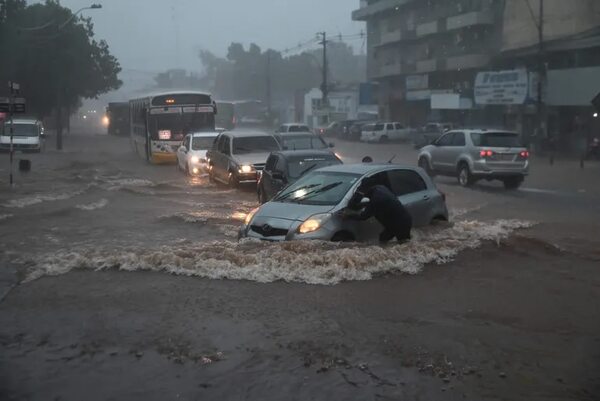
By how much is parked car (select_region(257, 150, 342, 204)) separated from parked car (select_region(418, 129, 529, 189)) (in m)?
6.00

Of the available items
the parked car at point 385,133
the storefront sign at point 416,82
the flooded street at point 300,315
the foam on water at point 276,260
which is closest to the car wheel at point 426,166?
the flooded street at point 300,315

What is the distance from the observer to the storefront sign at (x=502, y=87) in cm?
3800

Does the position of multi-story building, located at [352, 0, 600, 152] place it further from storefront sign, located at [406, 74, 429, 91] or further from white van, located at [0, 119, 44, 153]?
white van, located at [0, 119, 44, 153]

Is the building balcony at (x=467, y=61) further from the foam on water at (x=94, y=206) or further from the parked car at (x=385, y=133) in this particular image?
the foam on water at (x=94, y=206)

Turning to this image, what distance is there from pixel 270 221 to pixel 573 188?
14.5 meters

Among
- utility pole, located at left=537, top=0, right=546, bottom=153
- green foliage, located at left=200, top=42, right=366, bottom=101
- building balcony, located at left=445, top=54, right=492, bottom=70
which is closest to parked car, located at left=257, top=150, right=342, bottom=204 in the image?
utility pole, located at left=537, top=0, right=546, bottom=153

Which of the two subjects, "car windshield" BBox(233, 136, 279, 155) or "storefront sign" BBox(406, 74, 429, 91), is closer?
"car windshield" BBox(233, 136, 279, 155)

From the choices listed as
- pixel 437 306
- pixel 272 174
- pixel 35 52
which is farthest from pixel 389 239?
pixel 35 52

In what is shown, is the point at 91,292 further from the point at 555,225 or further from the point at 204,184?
the point at 204,184

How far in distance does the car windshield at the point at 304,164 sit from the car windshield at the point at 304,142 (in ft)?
23.9

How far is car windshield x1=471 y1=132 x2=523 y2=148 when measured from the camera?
2072cm

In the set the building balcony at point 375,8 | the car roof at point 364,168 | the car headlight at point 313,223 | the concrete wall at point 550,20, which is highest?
the building balcony at point 375,8

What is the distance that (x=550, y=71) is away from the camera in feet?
122

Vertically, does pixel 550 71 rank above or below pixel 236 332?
above
